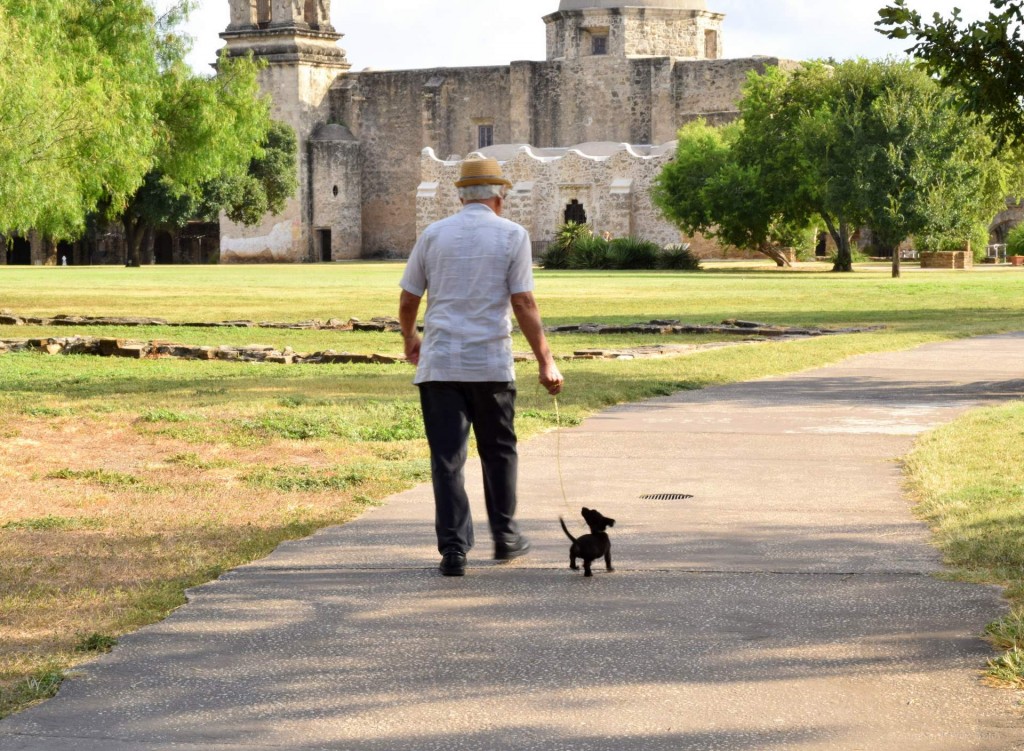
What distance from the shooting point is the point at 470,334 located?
A: 5562 millimetres

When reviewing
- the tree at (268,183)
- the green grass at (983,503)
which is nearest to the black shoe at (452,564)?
the green grass at (983,503)

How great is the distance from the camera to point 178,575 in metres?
5.46

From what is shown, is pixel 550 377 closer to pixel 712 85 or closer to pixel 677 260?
→ pixel 677 260

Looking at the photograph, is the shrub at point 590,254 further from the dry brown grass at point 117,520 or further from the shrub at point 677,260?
the dry brown grass at point 117,520

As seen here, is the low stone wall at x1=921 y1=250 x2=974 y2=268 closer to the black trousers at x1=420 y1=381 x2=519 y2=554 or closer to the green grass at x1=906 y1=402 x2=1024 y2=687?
the green grass at x1=906 y1=402 x2=1024 y2=687

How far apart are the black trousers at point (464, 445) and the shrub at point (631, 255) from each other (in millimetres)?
46340

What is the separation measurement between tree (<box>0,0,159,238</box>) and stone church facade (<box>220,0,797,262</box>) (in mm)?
40350

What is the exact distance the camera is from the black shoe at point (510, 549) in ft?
18.6

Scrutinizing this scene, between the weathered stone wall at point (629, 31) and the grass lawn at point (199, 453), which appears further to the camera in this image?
the weathered stone wall at point (629, 31)

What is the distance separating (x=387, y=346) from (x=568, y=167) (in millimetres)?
49652

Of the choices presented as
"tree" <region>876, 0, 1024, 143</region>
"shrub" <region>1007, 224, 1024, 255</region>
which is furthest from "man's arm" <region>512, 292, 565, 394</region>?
"shrub" <region>1007, 224, 1024, 255</region>

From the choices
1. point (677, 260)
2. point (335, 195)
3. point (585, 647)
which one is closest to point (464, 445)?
point (585, 647)

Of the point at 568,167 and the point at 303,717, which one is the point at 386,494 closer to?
the point at 303,717

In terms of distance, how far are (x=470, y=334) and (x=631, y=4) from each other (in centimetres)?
6795
